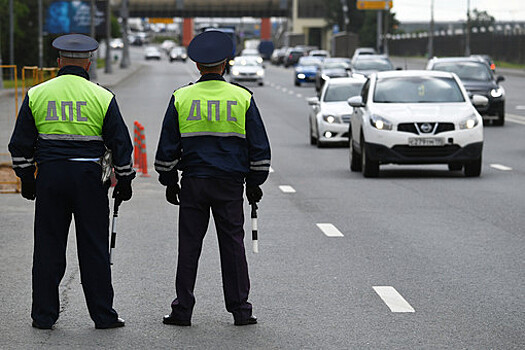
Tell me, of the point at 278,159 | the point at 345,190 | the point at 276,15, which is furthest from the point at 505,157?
the point at 276,15

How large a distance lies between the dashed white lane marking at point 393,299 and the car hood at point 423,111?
31.3ft

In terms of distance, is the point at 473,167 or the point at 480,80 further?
the point at 480,80

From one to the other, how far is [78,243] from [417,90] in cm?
1258

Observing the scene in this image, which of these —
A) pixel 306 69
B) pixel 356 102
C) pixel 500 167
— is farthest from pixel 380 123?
pixel 306 69

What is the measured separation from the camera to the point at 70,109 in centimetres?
751

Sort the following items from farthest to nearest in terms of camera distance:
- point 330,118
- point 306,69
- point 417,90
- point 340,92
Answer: point 306,69 < point 340,92 < point 330,118 < point 417,90

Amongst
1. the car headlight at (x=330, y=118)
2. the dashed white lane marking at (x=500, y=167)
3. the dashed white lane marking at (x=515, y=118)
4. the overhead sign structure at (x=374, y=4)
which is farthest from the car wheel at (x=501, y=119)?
the overhead sign structure at (x=374, y=4)

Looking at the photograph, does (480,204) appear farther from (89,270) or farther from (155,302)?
(89,270)

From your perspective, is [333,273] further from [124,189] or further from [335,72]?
[335,72]

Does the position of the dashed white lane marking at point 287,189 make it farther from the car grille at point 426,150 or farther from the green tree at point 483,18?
the green tree at point 483,18

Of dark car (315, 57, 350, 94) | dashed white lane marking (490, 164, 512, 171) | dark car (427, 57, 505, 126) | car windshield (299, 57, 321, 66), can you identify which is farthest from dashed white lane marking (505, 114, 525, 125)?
car windshield (299, 57, 321, 66)

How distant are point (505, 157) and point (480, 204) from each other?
26.7ft

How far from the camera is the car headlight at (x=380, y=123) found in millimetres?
18453

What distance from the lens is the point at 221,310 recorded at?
8.23 meters
